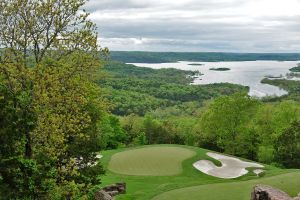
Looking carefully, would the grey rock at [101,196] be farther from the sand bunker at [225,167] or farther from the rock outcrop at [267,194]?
the sand bunker at [225,167]

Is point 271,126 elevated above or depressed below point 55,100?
below

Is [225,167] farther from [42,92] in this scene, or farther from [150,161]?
[42,92]

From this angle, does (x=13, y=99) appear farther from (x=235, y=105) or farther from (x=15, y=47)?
(x=235, y=105)

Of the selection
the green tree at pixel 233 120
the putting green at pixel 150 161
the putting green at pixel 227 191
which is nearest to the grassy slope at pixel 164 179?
the putting green at pixel 150 161

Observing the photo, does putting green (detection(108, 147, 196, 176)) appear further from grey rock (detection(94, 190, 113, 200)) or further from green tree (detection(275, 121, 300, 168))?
green tree (detection(275, 121, 300, 168))

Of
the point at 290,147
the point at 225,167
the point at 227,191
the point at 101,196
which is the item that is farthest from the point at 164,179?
the point at 290,147

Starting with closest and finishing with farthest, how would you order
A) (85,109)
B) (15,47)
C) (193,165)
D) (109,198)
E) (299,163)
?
1. (15,47)
2. (85,109)
3. (109,198)
4. (193,165)
5. (299,163)

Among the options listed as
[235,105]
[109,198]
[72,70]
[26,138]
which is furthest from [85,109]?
[235,105]
